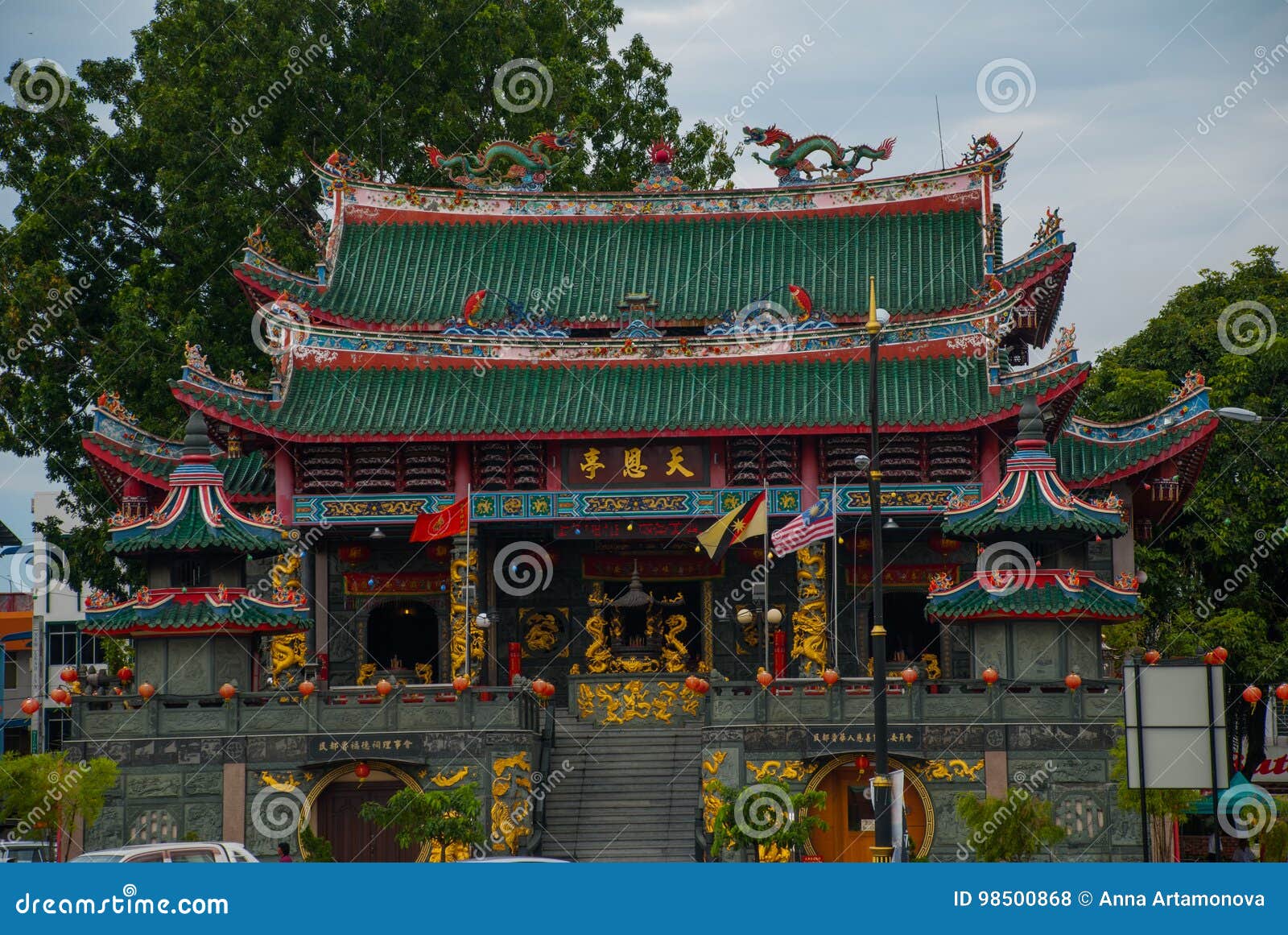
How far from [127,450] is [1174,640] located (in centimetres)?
2430

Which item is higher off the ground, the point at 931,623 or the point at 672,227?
the point at 672,227

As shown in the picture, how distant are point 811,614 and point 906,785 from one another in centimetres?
547

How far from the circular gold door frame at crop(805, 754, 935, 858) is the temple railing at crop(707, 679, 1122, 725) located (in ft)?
2.41

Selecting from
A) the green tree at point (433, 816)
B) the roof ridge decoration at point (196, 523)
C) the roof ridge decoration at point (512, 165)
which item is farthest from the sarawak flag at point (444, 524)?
the roof ridge decoration at point (512, 165)

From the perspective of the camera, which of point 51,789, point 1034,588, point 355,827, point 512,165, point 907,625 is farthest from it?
point 512,165

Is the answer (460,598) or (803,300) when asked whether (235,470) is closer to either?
(460,598)

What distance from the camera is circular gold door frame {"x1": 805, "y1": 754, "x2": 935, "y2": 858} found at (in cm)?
3058

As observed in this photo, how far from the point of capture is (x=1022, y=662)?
1221 inches

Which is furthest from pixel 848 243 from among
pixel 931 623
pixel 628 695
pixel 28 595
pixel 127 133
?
pixel 28 595

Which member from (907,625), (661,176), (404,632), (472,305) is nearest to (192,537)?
(404,632)

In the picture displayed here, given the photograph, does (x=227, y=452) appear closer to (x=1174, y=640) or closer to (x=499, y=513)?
(x=499, y=513)

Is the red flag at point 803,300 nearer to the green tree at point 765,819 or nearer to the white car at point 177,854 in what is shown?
the green tree at point 765,819

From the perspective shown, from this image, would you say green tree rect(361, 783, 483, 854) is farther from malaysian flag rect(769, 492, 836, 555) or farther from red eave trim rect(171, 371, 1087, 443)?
red eave trim rect(171, 371, 1087, 443)

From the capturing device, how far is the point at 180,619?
3120 cm
